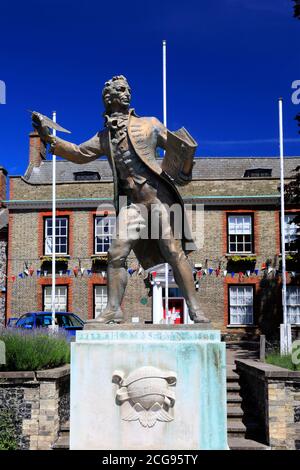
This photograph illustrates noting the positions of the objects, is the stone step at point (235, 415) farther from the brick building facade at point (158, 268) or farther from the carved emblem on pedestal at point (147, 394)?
the brick building facade at point (158, 268)

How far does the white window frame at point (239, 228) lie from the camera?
23.1m

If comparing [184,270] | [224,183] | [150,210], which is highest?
[224,183]

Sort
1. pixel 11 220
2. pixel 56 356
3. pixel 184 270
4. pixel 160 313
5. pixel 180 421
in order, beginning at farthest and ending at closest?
pixel 11 220
pixel 160 313
pixel 56 356
pixel 184 270
pixel 180 421

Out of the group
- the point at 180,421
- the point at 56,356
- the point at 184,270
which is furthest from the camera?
the point at 56,356

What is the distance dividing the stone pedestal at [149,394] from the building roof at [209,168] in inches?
833

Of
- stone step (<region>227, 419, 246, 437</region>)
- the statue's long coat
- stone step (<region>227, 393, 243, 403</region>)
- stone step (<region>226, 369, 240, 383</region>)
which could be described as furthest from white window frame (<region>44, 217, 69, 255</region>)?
the statue's long coat

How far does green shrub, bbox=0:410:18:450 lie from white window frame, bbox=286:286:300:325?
16405mm

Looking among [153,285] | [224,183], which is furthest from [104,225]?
[224,183]

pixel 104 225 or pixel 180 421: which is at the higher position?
pixel 104 225

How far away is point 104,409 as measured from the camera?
15.5 ft

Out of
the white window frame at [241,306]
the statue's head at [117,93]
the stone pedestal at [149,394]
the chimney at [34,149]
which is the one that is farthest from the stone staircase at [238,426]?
the chimney at [34,149]

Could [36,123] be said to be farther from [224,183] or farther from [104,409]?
[224,183]

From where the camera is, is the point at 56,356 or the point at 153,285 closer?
the point at 56,356

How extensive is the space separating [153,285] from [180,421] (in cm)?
1799
